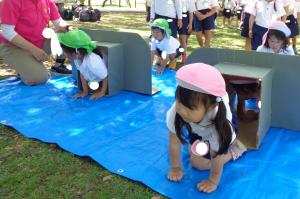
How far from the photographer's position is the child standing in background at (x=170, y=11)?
18.6 ft

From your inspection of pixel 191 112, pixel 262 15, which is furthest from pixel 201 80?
pixel 262 15

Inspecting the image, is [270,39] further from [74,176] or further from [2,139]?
[2,139]

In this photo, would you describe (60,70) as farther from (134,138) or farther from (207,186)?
(207,186)

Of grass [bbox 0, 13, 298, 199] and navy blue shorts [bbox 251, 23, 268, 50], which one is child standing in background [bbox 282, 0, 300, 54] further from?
grass [bbox 0, 13, 298, 199]

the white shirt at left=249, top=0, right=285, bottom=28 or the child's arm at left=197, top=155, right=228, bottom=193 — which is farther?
the white shirt at left=249, top=0, right=285, bottom=28

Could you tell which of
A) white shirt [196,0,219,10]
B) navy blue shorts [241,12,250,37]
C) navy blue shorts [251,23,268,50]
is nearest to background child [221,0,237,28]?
white shirt [196,0,219,10]

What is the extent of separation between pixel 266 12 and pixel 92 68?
257cm

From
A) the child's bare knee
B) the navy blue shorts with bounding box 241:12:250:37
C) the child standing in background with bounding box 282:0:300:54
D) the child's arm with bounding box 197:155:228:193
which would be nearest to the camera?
the child's arm with bounding box 197:155:228:193

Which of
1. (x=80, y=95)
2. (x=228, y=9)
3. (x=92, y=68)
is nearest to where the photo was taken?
(x=92, y=68)

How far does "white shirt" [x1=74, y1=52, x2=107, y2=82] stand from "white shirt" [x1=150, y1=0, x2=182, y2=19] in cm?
203

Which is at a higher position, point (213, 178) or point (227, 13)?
point (227, 13)

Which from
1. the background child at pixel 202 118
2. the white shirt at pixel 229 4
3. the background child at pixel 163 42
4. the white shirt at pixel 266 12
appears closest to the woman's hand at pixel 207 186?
the background child at pixel 202 118

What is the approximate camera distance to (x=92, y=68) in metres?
3.99

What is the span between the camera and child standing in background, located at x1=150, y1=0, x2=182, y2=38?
5.68m
